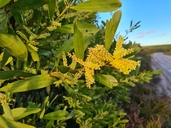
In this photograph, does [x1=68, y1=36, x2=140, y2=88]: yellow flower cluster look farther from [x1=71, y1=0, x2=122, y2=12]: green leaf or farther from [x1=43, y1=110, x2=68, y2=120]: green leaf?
[x1=43, y1=110, x2=68, y2=120]: green leaf

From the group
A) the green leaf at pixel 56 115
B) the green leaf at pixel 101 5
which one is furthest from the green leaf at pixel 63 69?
the green leaf at pixel 56 115

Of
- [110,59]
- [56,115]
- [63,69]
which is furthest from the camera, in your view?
[56,115]

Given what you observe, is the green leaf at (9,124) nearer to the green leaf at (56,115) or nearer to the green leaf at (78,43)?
the green leaf at (78,43)

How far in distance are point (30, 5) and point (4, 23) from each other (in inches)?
4.2

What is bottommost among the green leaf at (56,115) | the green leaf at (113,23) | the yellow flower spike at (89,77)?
the green leaf at (56,115)

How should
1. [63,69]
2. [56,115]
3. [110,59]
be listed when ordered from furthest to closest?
[56,115]
[63,69]
[110,59]

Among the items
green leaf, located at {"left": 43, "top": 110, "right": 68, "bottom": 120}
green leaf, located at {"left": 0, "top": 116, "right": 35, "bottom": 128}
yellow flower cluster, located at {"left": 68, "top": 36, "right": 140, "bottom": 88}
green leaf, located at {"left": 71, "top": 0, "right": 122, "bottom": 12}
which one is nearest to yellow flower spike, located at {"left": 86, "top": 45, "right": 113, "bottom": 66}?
yellow flower cluster, located at {"left": 68, "top": 36, "right": 140, "bottom": 88}

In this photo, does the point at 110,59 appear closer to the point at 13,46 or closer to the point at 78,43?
the point at 78,43

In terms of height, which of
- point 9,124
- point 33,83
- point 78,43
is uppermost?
point 78,43

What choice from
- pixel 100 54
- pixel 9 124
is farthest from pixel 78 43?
pixel 9 124

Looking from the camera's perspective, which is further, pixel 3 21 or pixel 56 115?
pixel 56 115

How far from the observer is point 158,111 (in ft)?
18.4

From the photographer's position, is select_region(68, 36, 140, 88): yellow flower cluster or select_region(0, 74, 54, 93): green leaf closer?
select_region(68, 36, 140, 88): yellow flower cluster

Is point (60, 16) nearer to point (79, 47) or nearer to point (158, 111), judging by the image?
point (79, 47)
